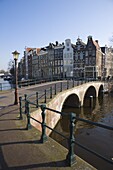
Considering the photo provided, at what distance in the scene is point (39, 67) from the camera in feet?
196

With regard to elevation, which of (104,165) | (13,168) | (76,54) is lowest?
(104,165)

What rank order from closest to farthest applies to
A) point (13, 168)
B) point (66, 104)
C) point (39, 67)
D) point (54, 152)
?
point (13, 168) < point (54, 152) < point (66, 104) < point (39, 67)

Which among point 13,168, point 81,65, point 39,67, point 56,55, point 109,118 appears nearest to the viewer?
point 13,168

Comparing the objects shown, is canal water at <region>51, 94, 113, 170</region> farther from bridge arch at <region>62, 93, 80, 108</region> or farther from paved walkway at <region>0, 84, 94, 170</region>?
→ bridge arch at <region>62, 93, 80, 108</region>

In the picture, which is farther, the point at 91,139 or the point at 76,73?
the point at 76,73

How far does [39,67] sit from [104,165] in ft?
177

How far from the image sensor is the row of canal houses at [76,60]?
44.1 metres

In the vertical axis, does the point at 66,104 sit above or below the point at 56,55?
below

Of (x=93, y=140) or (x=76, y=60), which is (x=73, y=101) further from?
(x=76, y=60)

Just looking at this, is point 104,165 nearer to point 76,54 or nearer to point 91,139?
point 91,139

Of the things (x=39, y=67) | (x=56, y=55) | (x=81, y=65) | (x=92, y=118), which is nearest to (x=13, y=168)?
(x=92, y=118)

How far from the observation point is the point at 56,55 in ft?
171

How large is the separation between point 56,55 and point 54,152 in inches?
1950

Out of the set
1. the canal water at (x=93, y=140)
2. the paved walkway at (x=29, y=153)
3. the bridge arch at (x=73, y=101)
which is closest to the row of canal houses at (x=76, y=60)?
the bridge arch at (x=73, y=101)
